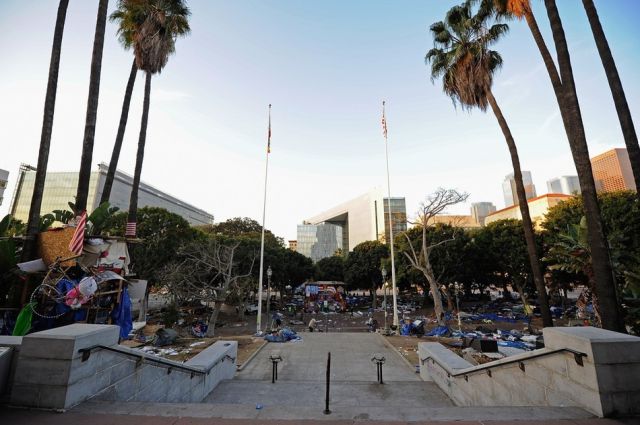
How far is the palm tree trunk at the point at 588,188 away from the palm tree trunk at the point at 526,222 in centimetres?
352

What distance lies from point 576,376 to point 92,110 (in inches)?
562

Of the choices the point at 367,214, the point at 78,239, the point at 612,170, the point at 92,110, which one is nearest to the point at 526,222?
the point at 78,239

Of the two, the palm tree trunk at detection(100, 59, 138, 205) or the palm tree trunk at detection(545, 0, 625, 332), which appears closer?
the palm tree trunk at detection(545, 0, 625, 332)

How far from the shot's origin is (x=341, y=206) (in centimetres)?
10131

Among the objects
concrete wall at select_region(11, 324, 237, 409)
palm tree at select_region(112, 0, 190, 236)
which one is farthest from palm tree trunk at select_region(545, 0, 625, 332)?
palm tree at select_region(112, 0, 190, 236)

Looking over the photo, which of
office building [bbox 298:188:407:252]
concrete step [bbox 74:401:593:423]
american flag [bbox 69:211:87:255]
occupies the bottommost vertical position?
concrete step [bbox 74:401:593:423]

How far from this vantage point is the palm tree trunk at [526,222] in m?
11.4

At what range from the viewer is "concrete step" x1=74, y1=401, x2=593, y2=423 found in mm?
3531

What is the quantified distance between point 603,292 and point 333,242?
380 ft

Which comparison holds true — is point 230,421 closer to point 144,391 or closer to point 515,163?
point 144,391

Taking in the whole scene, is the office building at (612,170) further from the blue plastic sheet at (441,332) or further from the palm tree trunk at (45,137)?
the palm tree trunk at (45,137)

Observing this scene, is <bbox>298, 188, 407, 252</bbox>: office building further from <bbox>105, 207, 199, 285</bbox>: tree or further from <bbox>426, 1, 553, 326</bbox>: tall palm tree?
<bbox>426, 1, 553, 326</bbox>: tall palm tree

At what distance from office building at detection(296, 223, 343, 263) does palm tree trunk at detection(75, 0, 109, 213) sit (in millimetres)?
106923

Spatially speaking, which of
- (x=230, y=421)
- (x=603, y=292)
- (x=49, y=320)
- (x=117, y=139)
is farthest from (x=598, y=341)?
(x=117, y=139)
